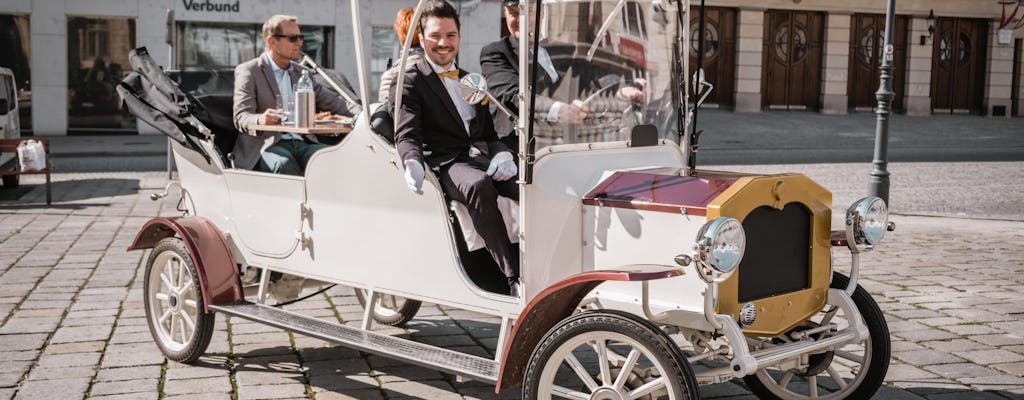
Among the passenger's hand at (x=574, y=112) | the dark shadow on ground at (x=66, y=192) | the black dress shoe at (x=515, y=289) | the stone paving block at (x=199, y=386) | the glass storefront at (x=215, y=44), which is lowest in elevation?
the stone paving block at (x=199, y=386)

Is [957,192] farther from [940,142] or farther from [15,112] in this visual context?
[15,112]

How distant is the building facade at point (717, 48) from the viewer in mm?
25438

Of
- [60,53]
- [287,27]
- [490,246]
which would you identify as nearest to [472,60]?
[60,53]

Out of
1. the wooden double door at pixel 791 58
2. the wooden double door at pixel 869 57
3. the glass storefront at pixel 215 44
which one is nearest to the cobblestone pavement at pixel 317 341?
the glass storefront at pixel 215 44

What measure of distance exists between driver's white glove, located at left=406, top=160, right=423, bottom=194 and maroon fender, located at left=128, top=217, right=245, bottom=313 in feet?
4.96

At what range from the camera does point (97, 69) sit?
25.8 metres

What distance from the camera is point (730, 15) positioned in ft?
107

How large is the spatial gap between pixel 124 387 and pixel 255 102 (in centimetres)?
179

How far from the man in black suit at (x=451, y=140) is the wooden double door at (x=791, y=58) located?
2912cm

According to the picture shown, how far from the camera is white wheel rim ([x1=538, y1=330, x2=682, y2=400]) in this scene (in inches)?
155

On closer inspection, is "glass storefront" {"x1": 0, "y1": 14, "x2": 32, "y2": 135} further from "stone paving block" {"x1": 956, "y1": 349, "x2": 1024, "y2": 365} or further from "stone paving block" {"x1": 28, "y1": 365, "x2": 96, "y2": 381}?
"stone paving block" {"x1": 956, "y1": 349, "x2": 1024, "y2": 365}

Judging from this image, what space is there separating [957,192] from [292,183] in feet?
37.0

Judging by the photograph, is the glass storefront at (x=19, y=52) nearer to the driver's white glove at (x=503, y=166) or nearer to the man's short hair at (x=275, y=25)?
the man's short hair at (x=275, y=25)

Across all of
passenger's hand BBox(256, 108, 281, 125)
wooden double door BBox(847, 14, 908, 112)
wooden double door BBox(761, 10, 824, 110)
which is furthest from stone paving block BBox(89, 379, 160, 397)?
wooden double door BBox(847, 14, 908, 112)
